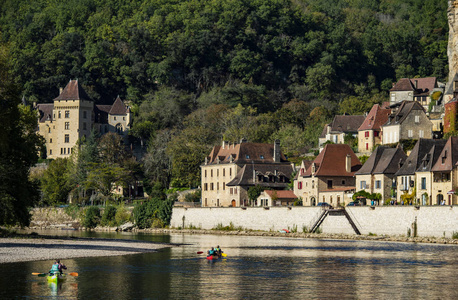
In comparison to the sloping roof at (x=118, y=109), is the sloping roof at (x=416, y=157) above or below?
below

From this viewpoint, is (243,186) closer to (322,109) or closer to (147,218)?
(147,218)

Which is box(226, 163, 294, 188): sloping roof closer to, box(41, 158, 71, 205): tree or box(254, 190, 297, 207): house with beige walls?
box(254, 190, 297, 207): house with beige walls

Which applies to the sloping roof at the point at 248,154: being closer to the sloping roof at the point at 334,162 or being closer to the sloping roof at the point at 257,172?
the sloping roof at the point at 257,172

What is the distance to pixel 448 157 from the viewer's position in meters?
67.1

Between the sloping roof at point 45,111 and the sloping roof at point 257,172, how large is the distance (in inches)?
2354

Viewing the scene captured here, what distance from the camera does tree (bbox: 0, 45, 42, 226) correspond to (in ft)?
171

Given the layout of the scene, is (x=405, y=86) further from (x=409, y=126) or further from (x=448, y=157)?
(x=448, y=157)

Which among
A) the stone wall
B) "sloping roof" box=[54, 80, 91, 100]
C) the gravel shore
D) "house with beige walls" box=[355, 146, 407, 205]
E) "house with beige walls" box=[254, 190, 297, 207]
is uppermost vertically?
"sloping roof" box=[54, 80, 91, 100]

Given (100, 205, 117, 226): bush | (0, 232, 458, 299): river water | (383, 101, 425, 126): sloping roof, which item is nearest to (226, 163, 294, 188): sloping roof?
(383, 101, 425, 126): sloping roof

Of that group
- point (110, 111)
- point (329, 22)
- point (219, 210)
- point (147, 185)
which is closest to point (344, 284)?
point (219, 210)

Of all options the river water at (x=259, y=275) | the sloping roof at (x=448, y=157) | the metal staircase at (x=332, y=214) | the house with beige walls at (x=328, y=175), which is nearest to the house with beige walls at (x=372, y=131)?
the house with beige walls at (x=328, y=175)

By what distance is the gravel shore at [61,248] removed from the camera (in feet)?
158

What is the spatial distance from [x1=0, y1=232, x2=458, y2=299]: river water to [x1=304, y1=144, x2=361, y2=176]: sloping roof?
2511 cm

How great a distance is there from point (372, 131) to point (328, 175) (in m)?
14.3
